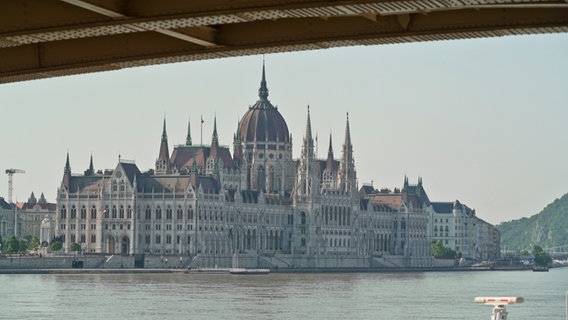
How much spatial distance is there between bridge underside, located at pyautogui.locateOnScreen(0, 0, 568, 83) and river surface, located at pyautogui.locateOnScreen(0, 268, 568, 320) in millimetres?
62527

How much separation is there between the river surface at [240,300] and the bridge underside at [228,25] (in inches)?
2462

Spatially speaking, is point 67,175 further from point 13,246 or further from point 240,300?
point 240,300

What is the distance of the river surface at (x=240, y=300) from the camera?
3575 inches

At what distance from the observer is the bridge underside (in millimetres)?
19578

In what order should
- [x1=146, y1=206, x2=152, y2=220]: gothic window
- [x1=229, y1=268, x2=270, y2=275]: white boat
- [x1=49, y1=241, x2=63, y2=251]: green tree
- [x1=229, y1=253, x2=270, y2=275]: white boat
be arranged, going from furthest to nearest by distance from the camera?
[x1=146, y1=206, x2=152, y2=220]: gothic window
[x1=49, y1=241, x2=63, y2=251]: green tree
[x1=229, y1=253, x2=270, y2=275]: white boat
[x1=229, y1=268, x2=270, y2=275]: white boat

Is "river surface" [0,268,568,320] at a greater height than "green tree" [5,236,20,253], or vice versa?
"green tree" [5,236,20,253]

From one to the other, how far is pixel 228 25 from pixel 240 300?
285 feet

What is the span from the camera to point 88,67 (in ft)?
79.0

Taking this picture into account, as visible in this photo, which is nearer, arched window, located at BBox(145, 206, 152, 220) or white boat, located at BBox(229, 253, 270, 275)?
white boat, located at BBox(229, 253, 270, 275)

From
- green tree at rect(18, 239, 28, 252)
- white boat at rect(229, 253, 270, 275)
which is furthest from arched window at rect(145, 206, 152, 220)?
green tree at rect(18, 239, 28, 252)

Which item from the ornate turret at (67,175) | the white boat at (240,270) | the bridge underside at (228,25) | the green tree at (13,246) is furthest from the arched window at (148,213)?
the bridge underside at (228,25)

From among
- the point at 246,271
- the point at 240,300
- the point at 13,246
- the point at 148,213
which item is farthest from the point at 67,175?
the point at 240,300

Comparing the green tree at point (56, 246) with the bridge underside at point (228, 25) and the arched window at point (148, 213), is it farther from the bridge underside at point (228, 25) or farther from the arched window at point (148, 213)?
the bridge underside at point (228, 25)

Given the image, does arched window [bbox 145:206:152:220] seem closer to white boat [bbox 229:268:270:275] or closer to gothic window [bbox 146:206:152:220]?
gothic window [bbox 146:206:152:220]
